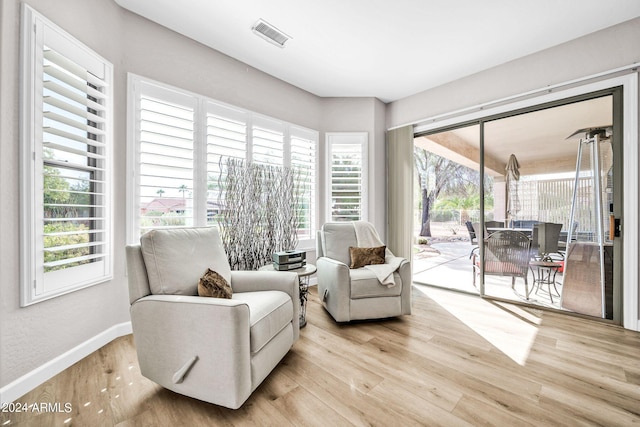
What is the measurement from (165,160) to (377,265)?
7.61 ft

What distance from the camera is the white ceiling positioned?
7.32 feet

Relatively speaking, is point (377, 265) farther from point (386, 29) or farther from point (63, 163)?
point (63, 163)

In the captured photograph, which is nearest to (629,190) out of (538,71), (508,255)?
(508,255)

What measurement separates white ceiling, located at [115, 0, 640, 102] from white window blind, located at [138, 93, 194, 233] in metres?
0.75

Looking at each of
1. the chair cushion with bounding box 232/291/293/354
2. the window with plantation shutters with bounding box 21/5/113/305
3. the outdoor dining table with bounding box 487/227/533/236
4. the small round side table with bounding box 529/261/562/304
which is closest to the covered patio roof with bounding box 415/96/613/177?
the outdoor dining table with bounding box 487/227/533/236

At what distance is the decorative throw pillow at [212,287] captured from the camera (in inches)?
66.4

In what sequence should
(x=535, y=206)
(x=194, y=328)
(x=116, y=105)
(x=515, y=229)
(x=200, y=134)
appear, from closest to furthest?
(x=194, y=328) → (x=116, y=105) → (x=200, y=134) → (x=535, y=206) → (x=515, y=229)

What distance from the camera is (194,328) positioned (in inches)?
55.7

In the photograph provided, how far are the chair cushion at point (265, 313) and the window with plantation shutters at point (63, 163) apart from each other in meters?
1.17

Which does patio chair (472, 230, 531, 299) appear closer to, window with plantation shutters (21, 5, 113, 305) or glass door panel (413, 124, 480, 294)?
glass door panel (413, 124, 480, 294)

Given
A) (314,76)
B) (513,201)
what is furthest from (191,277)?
(513,201)

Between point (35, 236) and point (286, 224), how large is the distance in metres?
1.99

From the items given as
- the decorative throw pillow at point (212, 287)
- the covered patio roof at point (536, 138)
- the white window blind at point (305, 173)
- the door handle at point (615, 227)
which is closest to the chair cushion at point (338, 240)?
the white window blind at point (305, 173)

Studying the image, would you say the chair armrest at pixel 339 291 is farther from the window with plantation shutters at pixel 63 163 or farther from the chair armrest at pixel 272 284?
the window with plantation shutters at pixel 63 163
